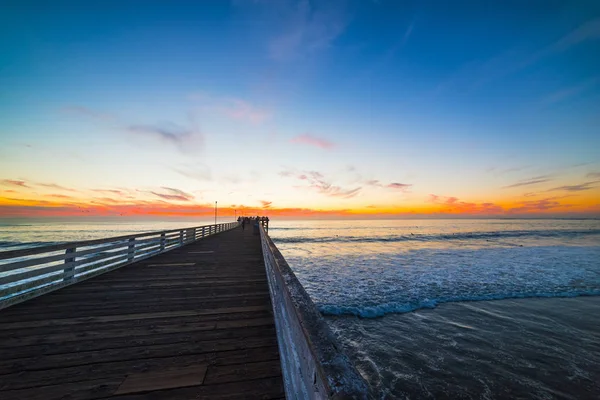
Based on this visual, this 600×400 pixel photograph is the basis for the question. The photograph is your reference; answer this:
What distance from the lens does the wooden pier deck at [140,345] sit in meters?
2.50

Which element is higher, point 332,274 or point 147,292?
point 147,292

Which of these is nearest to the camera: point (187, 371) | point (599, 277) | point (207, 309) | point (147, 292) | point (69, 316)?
point (187, 371)

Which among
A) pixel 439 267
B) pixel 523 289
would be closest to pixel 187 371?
pixel 523 289

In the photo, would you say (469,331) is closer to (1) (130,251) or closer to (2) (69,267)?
(2) (69,267)

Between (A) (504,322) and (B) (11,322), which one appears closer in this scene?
(B) (11,322)

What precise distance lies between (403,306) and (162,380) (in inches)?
335

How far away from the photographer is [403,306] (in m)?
8.90

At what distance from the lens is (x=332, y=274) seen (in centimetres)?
1432

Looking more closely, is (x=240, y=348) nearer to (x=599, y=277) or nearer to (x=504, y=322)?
(x=504, y=322)

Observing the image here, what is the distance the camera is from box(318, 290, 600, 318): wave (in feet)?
27.5

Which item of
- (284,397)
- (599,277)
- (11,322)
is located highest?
(11,322)


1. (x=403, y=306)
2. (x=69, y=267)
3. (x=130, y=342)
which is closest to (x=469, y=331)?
(x=403, y=306)

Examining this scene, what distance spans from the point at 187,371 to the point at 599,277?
20.6 m

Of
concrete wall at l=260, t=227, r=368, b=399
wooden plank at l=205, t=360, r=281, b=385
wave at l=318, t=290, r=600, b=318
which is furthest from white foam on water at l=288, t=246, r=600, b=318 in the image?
concrete wall at l=260, t=227, r=368, b=399
